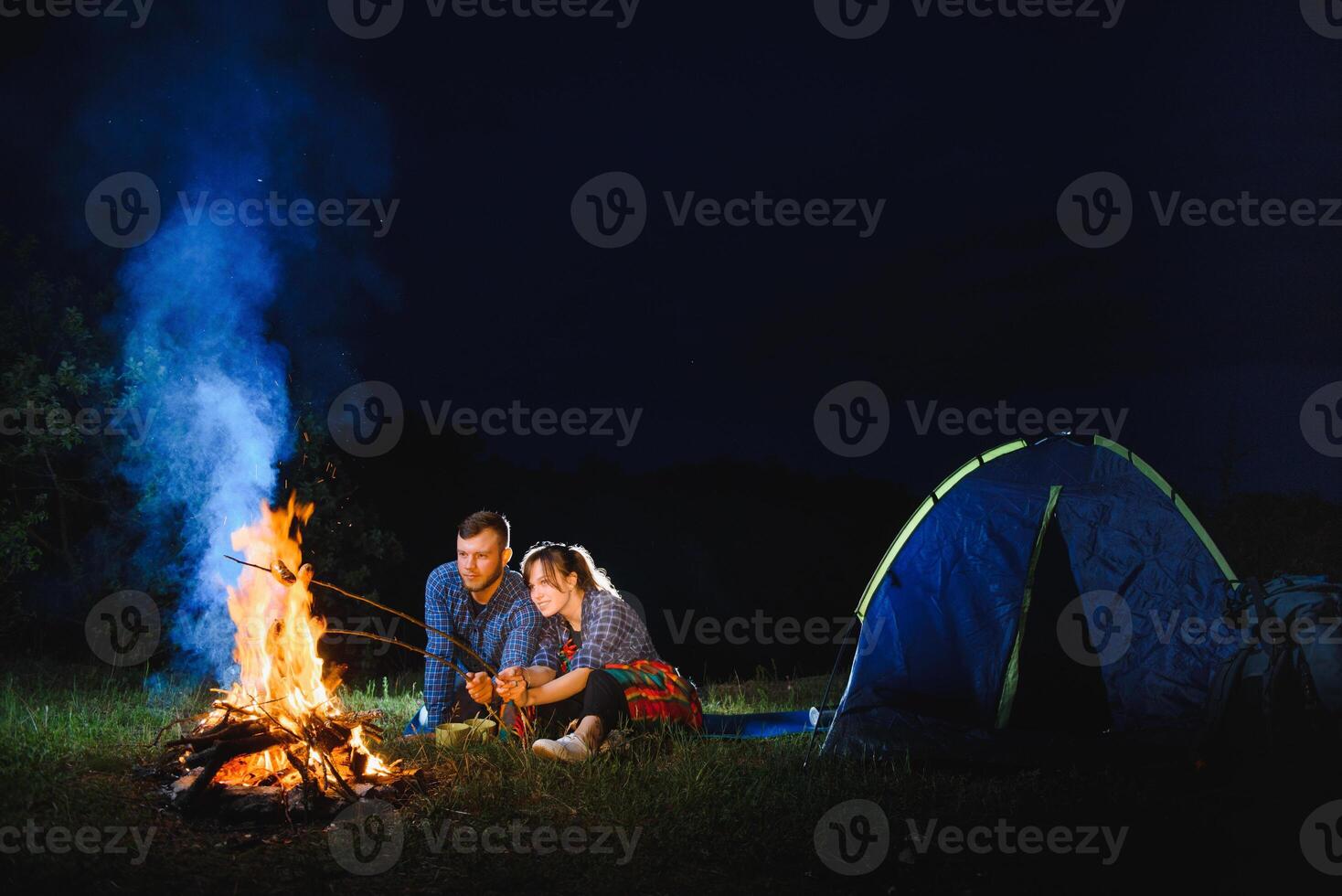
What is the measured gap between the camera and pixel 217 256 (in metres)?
8.39

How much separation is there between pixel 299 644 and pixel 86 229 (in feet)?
24.6

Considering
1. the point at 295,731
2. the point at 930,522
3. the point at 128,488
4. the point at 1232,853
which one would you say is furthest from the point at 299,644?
the point at 128,488

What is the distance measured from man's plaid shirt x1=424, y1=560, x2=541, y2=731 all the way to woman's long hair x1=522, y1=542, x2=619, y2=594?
Answer: 1.46 ft

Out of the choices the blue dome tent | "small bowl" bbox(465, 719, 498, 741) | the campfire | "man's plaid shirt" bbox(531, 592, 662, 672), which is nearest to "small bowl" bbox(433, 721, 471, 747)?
"small bowl" bbox(465, 719, 498, 741)

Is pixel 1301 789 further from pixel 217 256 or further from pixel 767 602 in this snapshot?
pixel 767 602

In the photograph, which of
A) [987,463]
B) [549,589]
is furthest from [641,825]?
[987,463]

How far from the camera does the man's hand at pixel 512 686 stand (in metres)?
5.82

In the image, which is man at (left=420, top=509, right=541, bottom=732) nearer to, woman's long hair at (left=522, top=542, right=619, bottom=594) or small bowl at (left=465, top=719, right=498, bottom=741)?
woman's long hair at (left=522, top=542, right=619, bottom=594)

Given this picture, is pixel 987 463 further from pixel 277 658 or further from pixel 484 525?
pixel 277 658

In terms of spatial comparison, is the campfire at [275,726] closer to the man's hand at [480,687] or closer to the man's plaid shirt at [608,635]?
the man's hand at [480,687]

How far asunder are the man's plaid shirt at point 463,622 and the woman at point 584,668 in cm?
29

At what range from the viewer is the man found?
6723 mm

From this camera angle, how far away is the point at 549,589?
6.43m

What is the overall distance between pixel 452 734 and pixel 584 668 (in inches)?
33.6
